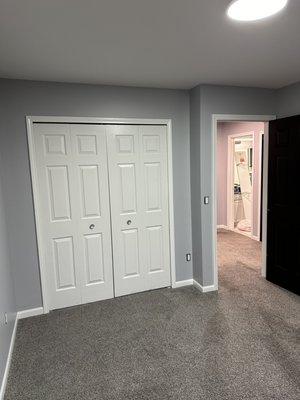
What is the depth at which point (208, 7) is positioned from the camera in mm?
1539

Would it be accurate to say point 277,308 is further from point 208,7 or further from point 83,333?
point 208,7

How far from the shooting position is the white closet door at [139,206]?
3154 millimetres

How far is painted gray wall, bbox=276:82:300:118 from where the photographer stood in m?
3.14

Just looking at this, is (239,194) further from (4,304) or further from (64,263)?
(4,304)

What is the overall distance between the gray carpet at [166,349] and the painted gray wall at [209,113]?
478 mm

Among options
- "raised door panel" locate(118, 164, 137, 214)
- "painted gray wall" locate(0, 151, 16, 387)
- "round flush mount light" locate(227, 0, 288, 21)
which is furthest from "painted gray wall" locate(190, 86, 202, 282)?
"painted gray wall" locate(0, 151, 16, 387)

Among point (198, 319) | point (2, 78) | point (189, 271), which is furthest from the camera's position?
point (189, 271)

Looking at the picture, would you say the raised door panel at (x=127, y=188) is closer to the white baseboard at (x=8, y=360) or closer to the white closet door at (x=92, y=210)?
the white closet door at (x=92, y=210)

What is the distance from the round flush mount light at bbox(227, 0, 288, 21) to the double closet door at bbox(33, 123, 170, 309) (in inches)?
66.7

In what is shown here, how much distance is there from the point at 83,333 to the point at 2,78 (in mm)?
2503

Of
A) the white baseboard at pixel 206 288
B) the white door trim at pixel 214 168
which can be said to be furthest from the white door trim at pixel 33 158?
the white baseboard at pixel 206 288

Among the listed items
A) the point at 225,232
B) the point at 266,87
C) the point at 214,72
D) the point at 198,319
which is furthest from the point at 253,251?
A: the point at 214,72

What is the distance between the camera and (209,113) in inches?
122

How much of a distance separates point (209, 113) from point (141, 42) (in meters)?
1.36
